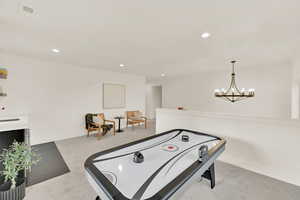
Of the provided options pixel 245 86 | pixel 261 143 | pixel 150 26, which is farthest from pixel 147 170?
pixel 245 86

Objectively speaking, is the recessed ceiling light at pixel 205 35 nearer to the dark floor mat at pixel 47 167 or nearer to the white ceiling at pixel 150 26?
the white ceiling at pixel 150 26

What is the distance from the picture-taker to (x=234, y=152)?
2615 millimetres

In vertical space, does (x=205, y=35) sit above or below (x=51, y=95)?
above

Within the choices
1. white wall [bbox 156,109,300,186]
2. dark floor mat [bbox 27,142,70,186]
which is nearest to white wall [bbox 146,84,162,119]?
white wall [bbox 156,109,300,186]

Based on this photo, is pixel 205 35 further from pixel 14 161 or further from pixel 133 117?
pixel 133 117

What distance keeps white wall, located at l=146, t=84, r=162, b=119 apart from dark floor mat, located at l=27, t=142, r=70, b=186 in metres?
5.68

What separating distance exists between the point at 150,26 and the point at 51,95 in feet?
12.1

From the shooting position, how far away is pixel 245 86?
4.74 meters

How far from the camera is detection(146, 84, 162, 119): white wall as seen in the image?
8.41m

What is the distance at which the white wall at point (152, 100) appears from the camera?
8.41m

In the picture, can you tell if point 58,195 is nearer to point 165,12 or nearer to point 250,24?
point 165,12

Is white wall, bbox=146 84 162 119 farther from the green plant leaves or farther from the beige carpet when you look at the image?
the green plant leaves

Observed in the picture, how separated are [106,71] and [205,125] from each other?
4.04m

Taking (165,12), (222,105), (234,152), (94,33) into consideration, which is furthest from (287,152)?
(94,33)
